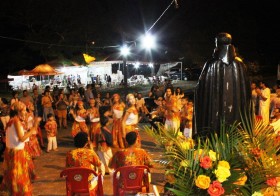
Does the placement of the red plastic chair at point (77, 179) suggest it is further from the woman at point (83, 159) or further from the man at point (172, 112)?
the man at point (172, 112)

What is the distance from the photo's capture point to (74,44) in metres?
33.2

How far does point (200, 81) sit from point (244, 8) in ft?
78.6

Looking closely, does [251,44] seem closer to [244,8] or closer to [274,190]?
[244,8]

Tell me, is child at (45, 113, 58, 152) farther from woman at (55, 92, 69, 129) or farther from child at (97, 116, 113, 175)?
woman at (55, 92, 69, 129)

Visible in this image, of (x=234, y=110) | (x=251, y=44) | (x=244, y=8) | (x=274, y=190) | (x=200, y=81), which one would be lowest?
(x=274, y=190)

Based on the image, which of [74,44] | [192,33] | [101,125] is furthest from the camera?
[74,44]

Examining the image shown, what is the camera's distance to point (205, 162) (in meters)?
3.41

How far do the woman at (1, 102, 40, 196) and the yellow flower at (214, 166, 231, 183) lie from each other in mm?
3797

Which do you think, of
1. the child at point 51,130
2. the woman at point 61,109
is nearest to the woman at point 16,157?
the child at point 51,130

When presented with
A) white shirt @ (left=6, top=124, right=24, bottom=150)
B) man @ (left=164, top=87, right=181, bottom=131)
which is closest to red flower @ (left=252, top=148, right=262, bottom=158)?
white shirt @ (left=6, top=124, right=24, bottom=150)

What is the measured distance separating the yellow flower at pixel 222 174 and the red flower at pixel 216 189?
0.16 feet

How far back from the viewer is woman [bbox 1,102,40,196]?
617 cm

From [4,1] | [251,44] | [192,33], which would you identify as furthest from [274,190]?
[4,1]

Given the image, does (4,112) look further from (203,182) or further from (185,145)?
(203,182)
